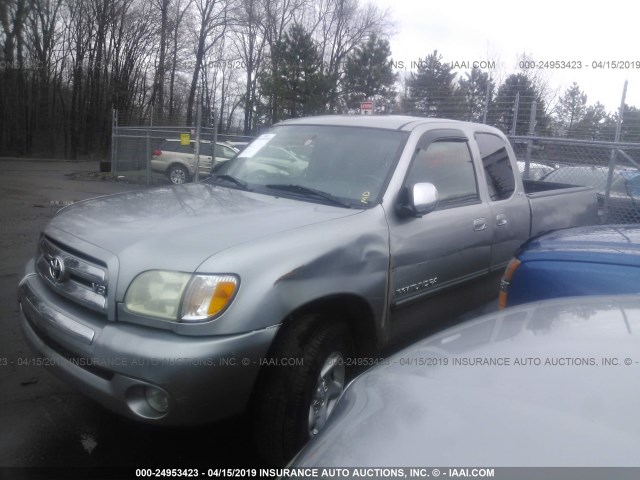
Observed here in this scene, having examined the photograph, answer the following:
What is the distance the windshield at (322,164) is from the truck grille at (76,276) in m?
1.31

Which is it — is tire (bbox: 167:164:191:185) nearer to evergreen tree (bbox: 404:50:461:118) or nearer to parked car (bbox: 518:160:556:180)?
evergreen tree (bbox: 404:50:461:118)

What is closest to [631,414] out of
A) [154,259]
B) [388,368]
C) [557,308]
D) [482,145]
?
[388,368]

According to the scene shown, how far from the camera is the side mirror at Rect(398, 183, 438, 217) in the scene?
3238mm

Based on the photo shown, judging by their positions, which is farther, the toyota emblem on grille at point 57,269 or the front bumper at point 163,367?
the toyota emblem on grille at point 57,269

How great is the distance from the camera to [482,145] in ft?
15.0

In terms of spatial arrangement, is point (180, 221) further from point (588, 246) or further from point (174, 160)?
point (174, 160)

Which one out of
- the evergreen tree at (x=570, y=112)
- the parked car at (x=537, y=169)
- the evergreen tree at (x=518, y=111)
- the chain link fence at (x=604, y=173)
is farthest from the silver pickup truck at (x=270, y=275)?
the evergreen tree at (x=570, y=112)

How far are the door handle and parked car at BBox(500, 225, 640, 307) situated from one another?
0.43 metres

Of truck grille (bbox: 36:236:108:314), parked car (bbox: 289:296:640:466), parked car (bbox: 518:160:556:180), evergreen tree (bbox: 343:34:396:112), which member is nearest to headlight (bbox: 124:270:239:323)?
truck grille (bbox: 36:236:108:314)

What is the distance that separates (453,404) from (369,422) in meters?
0.25

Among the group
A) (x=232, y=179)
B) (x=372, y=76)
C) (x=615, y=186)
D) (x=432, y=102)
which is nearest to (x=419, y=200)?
(x=232, y=179)

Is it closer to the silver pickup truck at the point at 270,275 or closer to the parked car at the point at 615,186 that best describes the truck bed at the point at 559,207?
the silver pickup truck at the point at 270,275

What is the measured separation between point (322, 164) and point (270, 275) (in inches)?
58.9

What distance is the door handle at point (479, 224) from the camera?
402 cm
